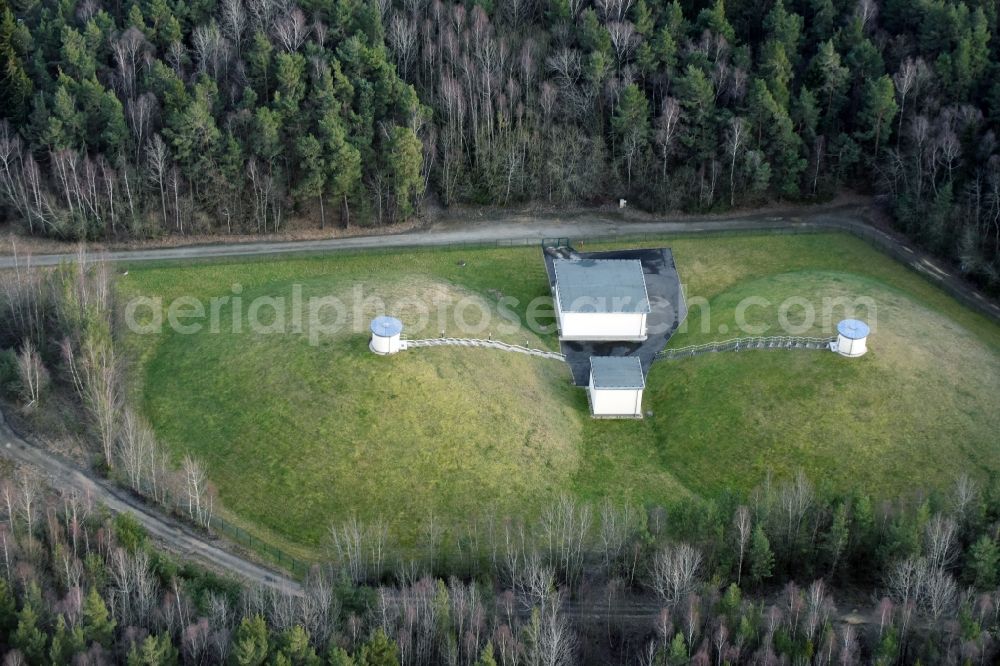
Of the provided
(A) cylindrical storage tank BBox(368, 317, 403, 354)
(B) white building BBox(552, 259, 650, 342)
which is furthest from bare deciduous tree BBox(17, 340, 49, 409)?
(B) white building BBox(552, 259, 650, 342)

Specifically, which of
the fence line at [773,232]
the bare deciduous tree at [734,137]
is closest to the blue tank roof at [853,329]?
the fence line at [773,232]

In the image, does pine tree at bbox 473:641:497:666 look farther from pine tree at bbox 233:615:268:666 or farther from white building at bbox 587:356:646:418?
white building at bbox 587:356:646:418

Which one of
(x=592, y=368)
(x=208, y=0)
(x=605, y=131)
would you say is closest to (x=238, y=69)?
(x=208, y=0)

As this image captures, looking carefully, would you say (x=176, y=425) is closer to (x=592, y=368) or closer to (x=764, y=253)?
(x=592, y=368)

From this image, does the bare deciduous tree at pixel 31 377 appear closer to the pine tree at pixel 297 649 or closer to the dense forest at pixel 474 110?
the dense forest at pixel 474 110

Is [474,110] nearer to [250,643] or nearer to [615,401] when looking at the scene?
[615,401]
